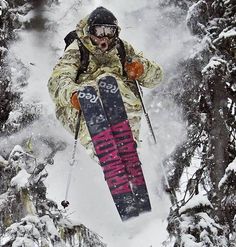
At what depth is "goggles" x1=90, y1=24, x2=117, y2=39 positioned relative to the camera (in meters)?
8.83

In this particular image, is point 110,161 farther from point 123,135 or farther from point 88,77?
point 88,77

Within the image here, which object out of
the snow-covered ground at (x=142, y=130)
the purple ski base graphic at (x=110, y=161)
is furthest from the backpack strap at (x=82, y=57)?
the snow-covered ground at (x=142, y=130)

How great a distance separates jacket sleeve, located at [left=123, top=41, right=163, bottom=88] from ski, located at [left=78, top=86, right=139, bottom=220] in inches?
48.9

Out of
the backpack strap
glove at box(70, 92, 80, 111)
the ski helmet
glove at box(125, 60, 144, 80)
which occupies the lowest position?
glove at box(70, 92, 80, 111)

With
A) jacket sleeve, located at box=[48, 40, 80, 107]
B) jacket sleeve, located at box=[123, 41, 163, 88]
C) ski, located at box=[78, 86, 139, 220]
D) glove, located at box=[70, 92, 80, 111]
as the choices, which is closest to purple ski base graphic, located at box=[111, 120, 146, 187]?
ski, located at box=[78, 86, 139, 220]

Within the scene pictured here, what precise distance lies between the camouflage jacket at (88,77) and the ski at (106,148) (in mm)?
276

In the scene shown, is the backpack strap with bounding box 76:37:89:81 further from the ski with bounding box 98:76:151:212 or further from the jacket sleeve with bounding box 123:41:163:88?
the ski with bounding box 98:76:151:212

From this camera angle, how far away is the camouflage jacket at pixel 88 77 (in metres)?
8.56

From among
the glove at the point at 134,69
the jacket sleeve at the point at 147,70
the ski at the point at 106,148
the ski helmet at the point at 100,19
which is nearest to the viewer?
the ski at the point at 106,148

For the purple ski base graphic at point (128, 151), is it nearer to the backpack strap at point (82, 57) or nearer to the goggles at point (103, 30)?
the backpack strap at point (82, 57)

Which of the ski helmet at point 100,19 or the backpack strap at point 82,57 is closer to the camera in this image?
the ski helmet at point 100,19

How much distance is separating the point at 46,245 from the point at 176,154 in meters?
3.39

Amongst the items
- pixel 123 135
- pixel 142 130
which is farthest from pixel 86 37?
pixel 142 130

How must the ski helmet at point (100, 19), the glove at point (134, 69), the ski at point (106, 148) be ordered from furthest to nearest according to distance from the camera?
the glove at point (134, 69) → the ski helmet at point (100, 19) → the ski at point (106, 148)
